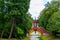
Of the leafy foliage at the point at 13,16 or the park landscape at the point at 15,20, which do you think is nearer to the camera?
the leafy foliage at the point at 13,16

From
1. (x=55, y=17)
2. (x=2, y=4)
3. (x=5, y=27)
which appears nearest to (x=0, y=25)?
(x=5, y=27)

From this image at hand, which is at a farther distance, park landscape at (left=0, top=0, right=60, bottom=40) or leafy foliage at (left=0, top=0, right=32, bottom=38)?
park landscape at (left=0, top=0, right=60, bottom=40)

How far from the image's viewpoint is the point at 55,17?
5319 cm

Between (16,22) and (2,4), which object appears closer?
(2,4)

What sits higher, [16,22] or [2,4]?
[2,4]

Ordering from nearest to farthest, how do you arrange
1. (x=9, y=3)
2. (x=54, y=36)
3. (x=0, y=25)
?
(x=9, y=3), (x=0, y=25), (x=54, y=36)

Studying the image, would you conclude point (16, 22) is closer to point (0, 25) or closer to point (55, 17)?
point (0, 25)

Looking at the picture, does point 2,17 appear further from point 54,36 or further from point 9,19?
point 54,36

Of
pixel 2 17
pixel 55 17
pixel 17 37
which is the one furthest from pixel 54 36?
pixel 2 17

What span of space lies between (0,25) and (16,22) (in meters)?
3.04

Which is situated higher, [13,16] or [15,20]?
[13,16]

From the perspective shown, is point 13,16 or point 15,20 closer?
point 13,16

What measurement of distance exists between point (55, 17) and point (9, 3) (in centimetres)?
1035

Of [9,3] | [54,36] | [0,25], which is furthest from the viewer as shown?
[54,36]
